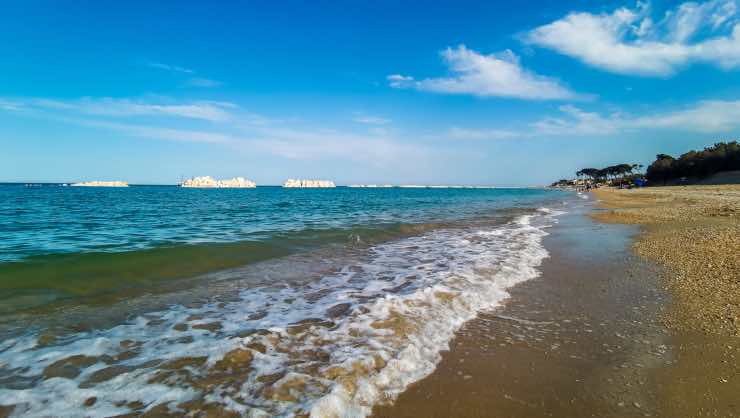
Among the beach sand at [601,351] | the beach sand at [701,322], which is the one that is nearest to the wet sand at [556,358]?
the beach sand at [601,351]

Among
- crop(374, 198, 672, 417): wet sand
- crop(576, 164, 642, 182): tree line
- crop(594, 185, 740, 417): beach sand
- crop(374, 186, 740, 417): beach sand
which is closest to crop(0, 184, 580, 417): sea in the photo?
crop(374, 198, 672, 417): wet sand

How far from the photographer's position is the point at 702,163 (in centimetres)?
6881

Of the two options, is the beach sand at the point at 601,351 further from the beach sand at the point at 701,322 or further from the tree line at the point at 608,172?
the tree line at the point at 608,172

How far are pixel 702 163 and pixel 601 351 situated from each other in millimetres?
90325

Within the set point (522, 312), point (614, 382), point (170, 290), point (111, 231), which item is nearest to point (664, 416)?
point (614, 382)

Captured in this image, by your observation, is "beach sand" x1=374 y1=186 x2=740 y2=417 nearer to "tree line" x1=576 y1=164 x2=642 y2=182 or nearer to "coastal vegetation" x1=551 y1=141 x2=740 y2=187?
"coastal vegetation" x1=551 y1=141 x2=740 y2=187

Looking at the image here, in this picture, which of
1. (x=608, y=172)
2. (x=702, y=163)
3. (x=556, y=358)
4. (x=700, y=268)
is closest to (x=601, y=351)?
(x=556, y=358)

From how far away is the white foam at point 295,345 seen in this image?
11.4 ft

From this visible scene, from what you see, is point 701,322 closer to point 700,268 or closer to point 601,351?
point 601,351

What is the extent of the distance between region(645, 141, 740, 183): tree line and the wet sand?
83.4 m

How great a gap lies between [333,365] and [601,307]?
4.63 meters

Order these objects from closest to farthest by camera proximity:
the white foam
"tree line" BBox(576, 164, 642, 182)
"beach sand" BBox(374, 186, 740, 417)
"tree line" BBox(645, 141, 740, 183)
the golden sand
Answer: "beach sand" BBox(374, 186, 740, 417) < the white foam < the golden sand < "tree line" BBox(645, 141, 740, 183) < "tree line" BBox(576, 164, 642, 182)

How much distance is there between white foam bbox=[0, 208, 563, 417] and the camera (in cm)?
348

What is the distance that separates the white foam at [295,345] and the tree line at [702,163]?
275ft
